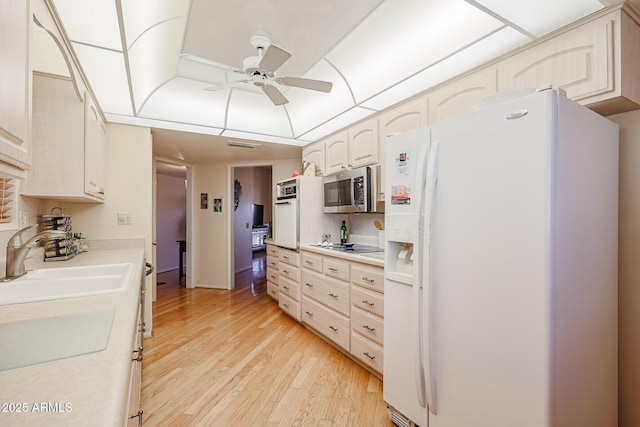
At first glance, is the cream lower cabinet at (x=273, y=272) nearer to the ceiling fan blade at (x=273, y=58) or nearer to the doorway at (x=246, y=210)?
the doorway at (x=246, y=210)

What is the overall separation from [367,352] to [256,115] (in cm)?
274

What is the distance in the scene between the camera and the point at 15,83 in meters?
0.83

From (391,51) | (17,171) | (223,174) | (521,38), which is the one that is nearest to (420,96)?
(391,51)

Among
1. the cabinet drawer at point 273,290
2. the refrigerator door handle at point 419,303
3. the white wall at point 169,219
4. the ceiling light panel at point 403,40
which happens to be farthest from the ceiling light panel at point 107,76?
the white wall at point 169,219

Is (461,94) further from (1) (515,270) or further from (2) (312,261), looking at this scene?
(2) (312,261)

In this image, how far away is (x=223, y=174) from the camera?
5.12 m

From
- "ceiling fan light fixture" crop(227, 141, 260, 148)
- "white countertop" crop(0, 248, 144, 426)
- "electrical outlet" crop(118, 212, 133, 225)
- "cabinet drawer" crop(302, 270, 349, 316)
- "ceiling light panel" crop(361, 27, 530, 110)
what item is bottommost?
"cabinet drawer" crop(302, 270, 349, 316)

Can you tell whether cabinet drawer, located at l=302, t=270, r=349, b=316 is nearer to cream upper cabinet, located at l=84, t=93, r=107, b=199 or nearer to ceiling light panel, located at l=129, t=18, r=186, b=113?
cream upper cabinet, located at l=84, t=93, r=107, b=199

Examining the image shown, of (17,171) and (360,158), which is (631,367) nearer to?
(360,158)

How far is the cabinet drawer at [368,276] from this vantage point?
220cm

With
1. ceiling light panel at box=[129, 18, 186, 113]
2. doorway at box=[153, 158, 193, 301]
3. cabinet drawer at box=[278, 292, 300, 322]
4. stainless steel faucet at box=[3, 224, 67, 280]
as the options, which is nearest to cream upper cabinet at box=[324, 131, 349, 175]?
cabinet drawer at box=[278, 292, 300, 322]

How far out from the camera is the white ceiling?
1688mm

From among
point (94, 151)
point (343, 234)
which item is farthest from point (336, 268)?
point (94, 151)

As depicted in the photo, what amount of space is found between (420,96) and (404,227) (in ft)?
4.08
